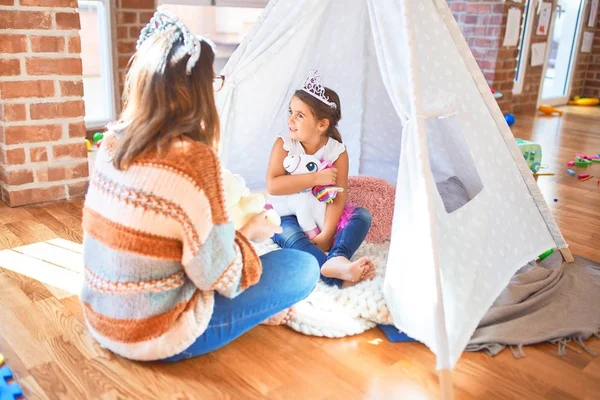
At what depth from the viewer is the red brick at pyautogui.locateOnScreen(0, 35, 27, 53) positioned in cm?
223

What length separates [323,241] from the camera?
6.47 feet

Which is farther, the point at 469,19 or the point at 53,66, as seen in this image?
the point at 469,19

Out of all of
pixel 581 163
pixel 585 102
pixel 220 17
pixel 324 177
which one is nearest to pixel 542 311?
pixel 324 177

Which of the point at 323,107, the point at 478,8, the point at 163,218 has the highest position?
the point at 478,8

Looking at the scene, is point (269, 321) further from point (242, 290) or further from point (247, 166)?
point (247, 166)

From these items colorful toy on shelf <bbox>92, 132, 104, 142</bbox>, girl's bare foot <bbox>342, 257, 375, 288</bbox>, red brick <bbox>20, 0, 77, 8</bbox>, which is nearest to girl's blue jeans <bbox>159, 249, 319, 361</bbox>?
girl's bare foot <bbox>342, 257, 375, 288</bbox>

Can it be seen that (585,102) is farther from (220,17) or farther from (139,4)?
(139,4)

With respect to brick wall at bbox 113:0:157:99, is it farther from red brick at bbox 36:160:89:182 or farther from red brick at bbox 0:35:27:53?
red brick at bbox 0:35:27:53

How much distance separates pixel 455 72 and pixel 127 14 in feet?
7.81

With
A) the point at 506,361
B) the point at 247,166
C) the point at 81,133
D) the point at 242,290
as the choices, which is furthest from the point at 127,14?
the point at 506,361

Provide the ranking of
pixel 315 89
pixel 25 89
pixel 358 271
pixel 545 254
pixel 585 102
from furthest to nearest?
pixel 585 102 < pixel 25 89 < pixel 545 254 < pixel 315 89 < pixel 358 271

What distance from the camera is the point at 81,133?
253 centimetres

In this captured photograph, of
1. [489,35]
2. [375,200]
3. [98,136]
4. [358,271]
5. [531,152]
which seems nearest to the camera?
[358,271]

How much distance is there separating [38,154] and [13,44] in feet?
1.45
